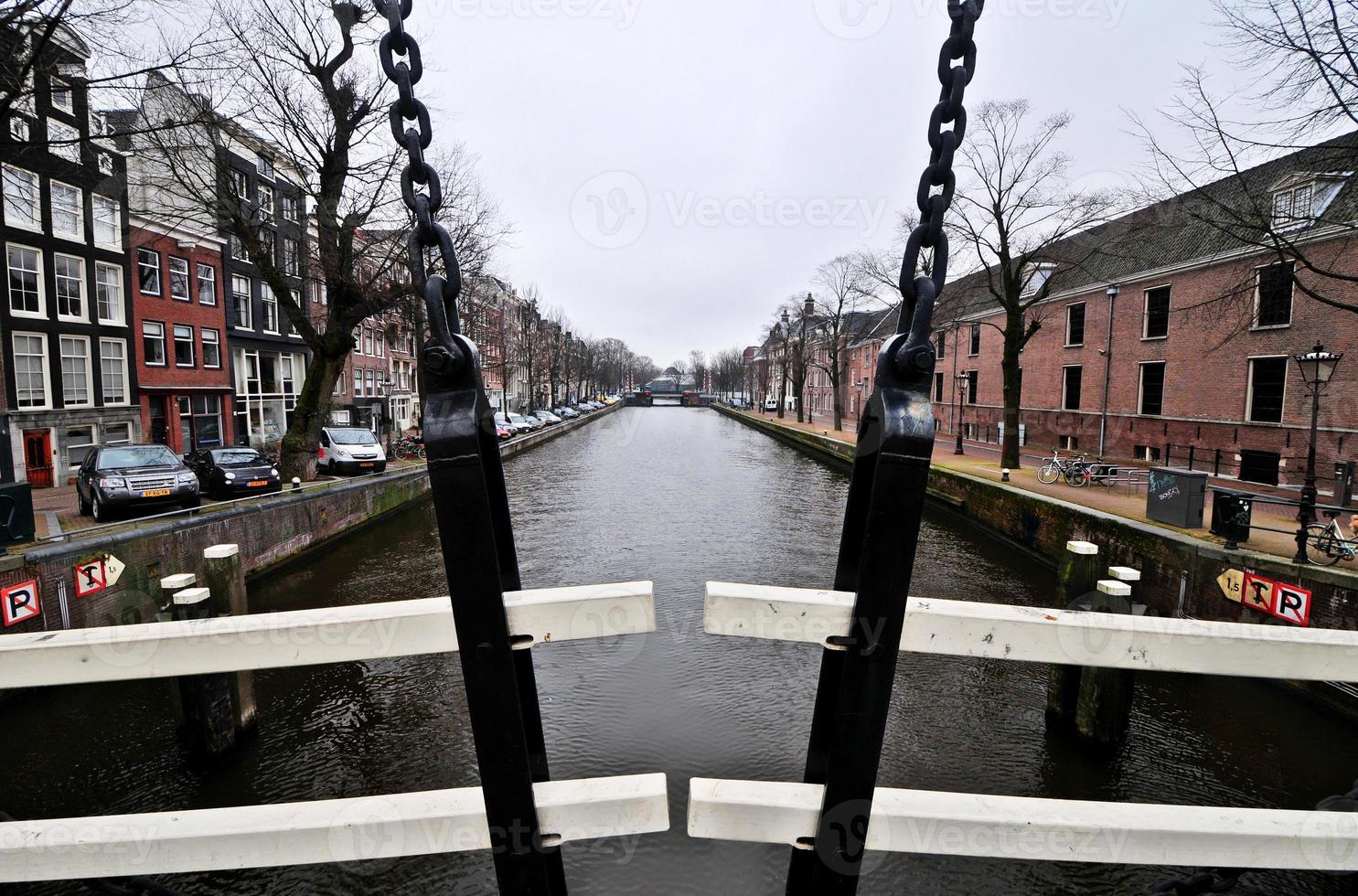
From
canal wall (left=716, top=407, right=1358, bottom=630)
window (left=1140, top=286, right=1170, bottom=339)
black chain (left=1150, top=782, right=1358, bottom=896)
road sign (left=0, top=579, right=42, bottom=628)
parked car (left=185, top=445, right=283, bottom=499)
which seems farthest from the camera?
window (left=1140, top=286, right=1170, bottom=339)

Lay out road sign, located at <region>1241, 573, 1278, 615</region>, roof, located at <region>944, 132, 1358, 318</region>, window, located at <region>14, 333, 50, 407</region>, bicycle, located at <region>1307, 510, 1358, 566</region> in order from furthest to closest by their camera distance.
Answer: window, located at <region>14, 333, 50, 407</region>, roof, located at <region>944, 132, 1358, 318</region>, bicycle, located at <region>1307, 510, 1358, 566</region>, road sign, located at <region>1241, 573, 1278, 615</region>

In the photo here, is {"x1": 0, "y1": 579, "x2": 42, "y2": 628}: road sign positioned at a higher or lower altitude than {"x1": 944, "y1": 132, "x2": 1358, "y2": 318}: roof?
lower

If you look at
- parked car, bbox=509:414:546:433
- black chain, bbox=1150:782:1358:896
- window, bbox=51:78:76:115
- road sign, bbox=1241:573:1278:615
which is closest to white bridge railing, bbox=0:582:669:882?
black chain, bbox=1150:782:1358:896

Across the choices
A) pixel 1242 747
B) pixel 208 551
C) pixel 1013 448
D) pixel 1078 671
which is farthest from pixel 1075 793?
pixel 1013 448

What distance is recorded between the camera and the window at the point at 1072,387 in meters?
26.1

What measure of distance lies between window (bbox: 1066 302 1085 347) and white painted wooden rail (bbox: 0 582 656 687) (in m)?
29.7

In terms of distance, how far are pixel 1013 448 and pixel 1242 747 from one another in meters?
13.7

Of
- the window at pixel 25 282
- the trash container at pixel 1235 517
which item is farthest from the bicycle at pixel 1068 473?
the window at pixel 25 282

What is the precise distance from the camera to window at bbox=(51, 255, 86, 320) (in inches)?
709

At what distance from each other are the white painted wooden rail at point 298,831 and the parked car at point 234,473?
1314cm

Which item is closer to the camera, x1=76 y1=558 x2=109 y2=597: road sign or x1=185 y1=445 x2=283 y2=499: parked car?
x1=76 y1=558 x2=109 y2=597: road sign

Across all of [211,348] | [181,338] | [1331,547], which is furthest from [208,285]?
[1331,547]

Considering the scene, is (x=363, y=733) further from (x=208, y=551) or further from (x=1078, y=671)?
(x=1078, y=671)

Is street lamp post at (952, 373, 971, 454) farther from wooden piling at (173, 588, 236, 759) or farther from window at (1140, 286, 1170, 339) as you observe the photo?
wooden piling at (173, 588, 236, 759)
